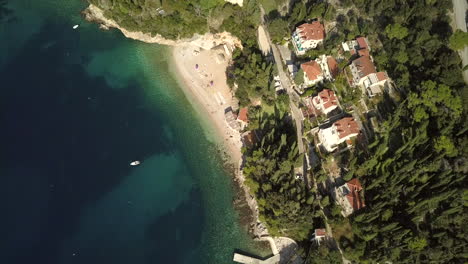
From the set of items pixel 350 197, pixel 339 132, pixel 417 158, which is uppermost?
pixel 339 132

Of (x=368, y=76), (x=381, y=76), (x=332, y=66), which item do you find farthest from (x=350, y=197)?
(x=332, y=66)

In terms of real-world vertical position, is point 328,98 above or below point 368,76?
below

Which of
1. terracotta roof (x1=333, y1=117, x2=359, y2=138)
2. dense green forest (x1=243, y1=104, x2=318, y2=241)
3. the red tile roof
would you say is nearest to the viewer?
dense green forest (x1=243, y1=104, x2=318, y2=241)

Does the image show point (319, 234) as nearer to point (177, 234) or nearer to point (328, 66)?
point (177, 234)

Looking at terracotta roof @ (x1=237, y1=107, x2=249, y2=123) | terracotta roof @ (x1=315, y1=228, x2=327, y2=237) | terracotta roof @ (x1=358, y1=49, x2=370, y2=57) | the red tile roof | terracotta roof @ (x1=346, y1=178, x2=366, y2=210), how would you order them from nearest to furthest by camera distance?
terracotta roof @ (x1=346, y1=178, x2=366, y2=210)
terracotta roof @ (x1=315, y1=228, x2=327, y2=237)
terracotta roof @ (x1=358, y1=49, x2=370, y2=57)
the red tile roof
terracotta roof @ (x1=237, y1=107, x2=249, y2=123)

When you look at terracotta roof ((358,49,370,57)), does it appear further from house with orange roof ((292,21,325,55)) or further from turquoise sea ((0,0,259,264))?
turquoise sea ((0,0,259,264))

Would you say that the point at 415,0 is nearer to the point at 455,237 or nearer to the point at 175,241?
the point at 455,237

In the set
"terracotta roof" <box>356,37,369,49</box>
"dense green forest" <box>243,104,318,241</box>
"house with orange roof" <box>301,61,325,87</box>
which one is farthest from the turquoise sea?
"terracotta roof" <box>356,37,369,49</box>

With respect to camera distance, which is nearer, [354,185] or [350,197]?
[350,197]
